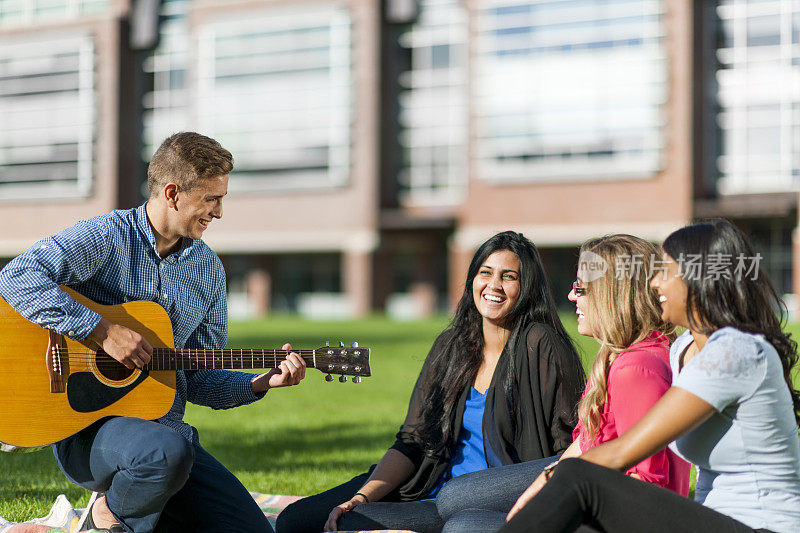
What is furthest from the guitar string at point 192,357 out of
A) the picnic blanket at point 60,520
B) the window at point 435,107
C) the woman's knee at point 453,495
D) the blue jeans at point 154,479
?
the window at point 435,107

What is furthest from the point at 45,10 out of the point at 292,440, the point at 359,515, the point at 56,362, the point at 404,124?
the point at 359,515

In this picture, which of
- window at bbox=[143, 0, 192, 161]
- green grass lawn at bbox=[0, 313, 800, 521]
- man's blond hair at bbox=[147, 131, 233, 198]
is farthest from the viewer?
window at bbox=[143, 0, 192, 161]

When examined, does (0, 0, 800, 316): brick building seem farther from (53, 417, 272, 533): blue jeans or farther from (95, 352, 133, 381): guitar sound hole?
A: (95, 352, 133, 381): guitar sound hole

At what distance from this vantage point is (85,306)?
399 centimetres

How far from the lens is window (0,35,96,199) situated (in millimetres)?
45312

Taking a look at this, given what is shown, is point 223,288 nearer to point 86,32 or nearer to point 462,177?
point 462,177

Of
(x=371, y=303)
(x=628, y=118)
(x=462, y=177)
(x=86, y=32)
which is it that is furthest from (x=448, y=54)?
(x=86, y=32)

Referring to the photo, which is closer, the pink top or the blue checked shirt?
the pink top

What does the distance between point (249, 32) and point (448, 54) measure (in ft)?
30.1

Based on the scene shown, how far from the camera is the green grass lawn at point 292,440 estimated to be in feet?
20.9

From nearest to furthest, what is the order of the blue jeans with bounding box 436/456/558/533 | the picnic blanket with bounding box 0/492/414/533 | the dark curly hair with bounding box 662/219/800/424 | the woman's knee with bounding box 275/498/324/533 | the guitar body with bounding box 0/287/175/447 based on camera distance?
1. the dark curly hair with bounding box 662/219/800/424
2. the blue jeans with bounding box 436/456/558/533
3. the guitar body with bounding box 0/287/175/447
4. the woman's knee with bounding box 275/498/324/533
5. the picnic blanket with bounding box 0/492/414/533

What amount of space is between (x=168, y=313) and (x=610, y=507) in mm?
2272

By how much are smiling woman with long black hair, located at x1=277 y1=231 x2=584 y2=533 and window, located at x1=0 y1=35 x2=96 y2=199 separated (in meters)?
44.0

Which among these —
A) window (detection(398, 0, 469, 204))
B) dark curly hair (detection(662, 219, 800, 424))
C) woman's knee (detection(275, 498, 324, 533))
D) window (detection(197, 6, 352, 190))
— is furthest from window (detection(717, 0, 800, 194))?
dark curly hair (detection(662, 219, 800, 424))
